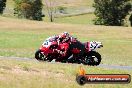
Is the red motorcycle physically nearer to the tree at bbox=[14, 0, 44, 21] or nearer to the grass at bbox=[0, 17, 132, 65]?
the grass at bbox=[0, 17, 132, 65]

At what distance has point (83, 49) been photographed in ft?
73.3

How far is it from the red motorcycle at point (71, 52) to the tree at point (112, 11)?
79.5m

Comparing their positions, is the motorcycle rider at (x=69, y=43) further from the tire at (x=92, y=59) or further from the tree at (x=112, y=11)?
the tree at (x=112, y=11)

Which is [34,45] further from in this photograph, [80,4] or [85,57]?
[80,4]

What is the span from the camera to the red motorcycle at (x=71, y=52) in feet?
73.0

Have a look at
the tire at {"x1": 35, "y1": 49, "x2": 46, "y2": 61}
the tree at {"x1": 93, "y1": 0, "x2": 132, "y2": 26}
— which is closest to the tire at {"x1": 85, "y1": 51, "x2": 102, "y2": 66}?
the tire at {"x1": 35, "y1": 49, "x2": 46, "y2": 61}

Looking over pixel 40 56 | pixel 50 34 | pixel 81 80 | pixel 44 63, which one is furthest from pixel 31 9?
pixel 81 80

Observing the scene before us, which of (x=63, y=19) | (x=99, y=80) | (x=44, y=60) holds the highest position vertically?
(x=99, y=80)

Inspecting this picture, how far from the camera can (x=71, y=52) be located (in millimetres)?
22547

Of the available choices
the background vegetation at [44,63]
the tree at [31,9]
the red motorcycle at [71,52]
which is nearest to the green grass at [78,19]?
the background vegetation at [44,63]

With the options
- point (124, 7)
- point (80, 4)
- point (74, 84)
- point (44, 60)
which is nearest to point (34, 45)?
point (44, 60)

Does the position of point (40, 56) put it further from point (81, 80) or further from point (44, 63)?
point (81, 80)

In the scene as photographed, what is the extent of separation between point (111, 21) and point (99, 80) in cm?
9213

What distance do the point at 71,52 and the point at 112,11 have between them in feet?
269
